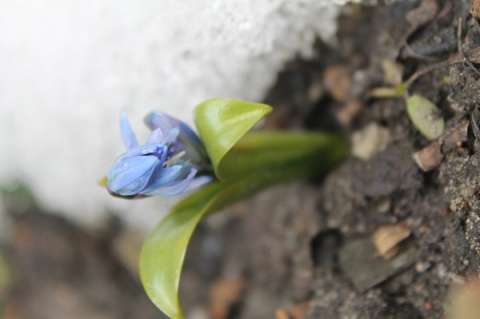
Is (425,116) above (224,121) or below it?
below

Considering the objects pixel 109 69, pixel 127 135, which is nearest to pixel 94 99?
pixel 109 69

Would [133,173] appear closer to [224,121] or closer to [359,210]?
[224,121]

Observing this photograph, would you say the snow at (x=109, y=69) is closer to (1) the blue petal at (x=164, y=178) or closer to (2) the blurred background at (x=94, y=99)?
(2) the blurred background at (x=94, y=99)

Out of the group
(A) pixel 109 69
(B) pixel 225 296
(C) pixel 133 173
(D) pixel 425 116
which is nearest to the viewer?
(C) pixel 133 173

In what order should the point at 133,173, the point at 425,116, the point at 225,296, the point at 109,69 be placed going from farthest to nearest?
1. the point at 225,296
2. the point at 109,69
3. the point at 425,116
4. the point at 133,173

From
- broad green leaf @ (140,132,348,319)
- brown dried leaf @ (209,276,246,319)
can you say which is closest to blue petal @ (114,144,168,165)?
broad green leaf @ (140,132,348,319)

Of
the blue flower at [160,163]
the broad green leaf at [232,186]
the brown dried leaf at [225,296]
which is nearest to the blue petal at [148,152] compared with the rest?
the blue flower at [160,163]

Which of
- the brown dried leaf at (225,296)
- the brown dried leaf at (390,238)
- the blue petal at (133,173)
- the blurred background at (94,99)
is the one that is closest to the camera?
the blue petal at (133,173)
